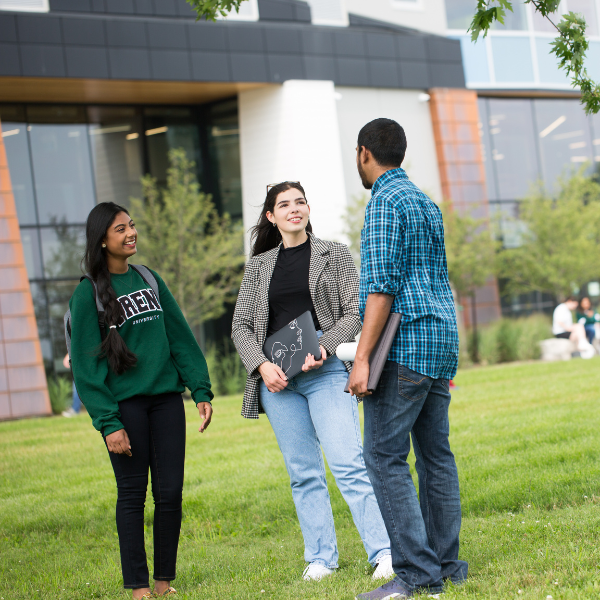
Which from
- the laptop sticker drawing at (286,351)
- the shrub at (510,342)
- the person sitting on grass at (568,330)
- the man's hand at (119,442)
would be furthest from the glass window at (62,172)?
the man's hand at (119,442)

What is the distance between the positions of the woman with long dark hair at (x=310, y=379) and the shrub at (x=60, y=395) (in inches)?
565

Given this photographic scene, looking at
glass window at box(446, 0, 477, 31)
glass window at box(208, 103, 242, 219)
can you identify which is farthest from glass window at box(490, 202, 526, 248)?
glass window at box(208, 103, 242, 219)

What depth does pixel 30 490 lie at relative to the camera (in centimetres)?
823

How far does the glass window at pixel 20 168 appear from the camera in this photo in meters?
19.8

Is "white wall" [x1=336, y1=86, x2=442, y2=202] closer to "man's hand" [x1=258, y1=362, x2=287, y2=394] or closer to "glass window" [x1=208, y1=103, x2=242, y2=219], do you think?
"glass window" [x1=208, y1=103, x2=242, y2=219]

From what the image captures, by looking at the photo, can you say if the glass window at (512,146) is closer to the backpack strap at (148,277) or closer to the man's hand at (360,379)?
the backpack strap at (148,277)

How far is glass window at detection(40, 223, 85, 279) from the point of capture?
66.1 feet

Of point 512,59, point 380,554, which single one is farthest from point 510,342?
point 380,554

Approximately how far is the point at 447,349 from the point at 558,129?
962 inches

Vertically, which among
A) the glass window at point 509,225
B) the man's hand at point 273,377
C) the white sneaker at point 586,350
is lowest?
the white sneaker at point 586,350

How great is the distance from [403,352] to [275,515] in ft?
10.9

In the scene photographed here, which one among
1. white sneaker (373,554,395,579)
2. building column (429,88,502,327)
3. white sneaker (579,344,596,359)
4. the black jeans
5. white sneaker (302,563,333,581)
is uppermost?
building column (429,88,502,327)

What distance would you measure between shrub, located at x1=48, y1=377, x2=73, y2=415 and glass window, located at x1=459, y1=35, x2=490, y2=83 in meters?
14.3

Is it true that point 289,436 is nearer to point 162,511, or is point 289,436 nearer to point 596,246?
point 162,511
